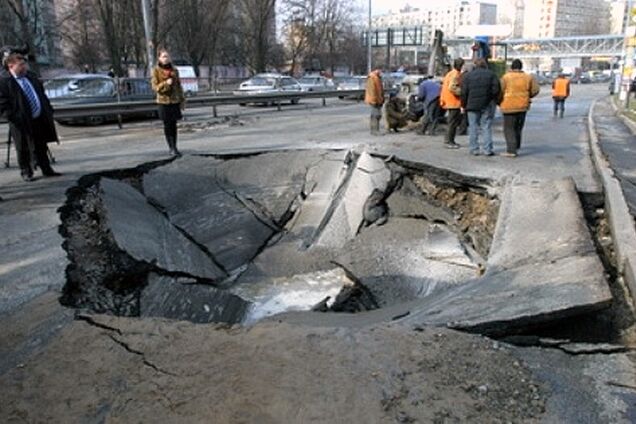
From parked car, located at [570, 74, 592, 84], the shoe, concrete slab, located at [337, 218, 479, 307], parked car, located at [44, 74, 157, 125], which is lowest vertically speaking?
parked car, located at [570, 74, 592, 84]

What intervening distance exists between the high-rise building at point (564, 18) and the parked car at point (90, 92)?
374 feet

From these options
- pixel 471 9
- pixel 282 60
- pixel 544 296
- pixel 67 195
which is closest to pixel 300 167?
pixel 67 195

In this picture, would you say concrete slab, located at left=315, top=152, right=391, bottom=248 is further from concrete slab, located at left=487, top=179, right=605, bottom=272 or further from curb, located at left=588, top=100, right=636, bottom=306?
curb, located at left=588, top=100, right=636, bottom=306

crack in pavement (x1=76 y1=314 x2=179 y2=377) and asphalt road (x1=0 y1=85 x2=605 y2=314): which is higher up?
asphalt road (x1=0 y1=85 x2=605 y2=314)

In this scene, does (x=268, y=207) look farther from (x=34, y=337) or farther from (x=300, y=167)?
(x=34, y=337)

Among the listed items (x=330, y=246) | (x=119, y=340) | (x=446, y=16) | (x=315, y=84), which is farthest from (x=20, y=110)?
(x=446, y=16)

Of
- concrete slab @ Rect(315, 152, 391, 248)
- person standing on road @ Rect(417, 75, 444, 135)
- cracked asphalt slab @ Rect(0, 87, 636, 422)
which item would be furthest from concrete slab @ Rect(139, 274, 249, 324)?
person standing on road @ Rect(417, 75, 444, 135)

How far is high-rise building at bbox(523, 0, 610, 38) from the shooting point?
115688mm

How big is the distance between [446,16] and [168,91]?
428 ft

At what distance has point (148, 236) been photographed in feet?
21.4

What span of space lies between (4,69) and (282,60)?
2238 inches

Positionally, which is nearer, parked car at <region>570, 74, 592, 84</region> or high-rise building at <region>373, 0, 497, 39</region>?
parked car at <region>570, 74, 592, 84</region>

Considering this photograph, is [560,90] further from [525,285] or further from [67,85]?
[67,85]

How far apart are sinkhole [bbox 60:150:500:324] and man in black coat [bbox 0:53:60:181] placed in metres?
0.92
